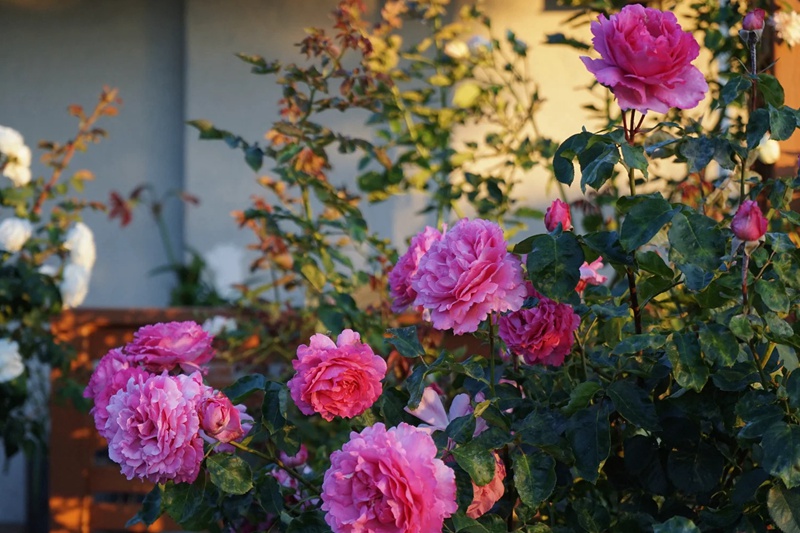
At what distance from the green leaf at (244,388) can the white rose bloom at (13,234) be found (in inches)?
72.2

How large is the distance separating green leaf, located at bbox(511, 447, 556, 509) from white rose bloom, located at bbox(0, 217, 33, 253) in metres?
2.19

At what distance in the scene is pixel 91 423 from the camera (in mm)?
3238

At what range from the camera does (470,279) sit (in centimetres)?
120

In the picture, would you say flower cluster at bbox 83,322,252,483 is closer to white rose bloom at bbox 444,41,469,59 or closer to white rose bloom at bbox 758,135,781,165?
white rose bloom at bbox 758,135,781,165

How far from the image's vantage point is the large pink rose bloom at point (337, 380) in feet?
4.08

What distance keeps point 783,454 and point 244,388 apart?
27.3 inches

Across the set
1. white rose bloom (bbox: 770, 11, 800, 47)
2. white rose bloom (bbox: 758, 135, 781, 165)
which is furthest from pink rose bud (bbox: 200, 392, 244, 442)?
white rose bloom (bbox: 770, 11, 800, 47)

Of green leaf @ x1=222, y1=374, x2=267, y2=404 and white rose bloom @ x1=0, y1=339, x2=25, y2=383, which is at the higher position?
green leaf @ x1=222, y1=374, x2=267, y2=404

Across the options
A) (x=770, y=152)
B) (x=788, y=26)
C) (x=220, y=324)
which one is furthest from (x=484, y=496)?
(x=220, y=324)

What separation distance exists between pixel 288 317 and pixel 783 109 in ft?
6.05

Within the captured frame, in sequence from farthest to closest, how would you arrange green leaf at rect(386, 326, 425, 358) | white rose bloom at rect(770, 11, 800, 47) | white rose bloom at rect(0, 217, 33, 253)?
white rose bloom at rect(0, 217, 33, 253) → white rose bloom at rect(770, 11, 800, 47) → green leaf at rect(386, 326, 425, 358)

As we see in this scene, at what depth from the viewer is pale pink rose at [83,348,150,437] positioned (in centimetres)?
141

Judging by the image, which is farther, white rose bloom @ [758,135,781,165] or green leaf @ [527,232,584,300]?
white rose bloom @ [758,135,781,165]

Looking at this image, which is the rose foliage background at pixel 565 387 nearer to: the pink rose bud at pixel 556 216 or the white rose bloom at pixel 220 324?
the pink rose bud at pixel 556 216
